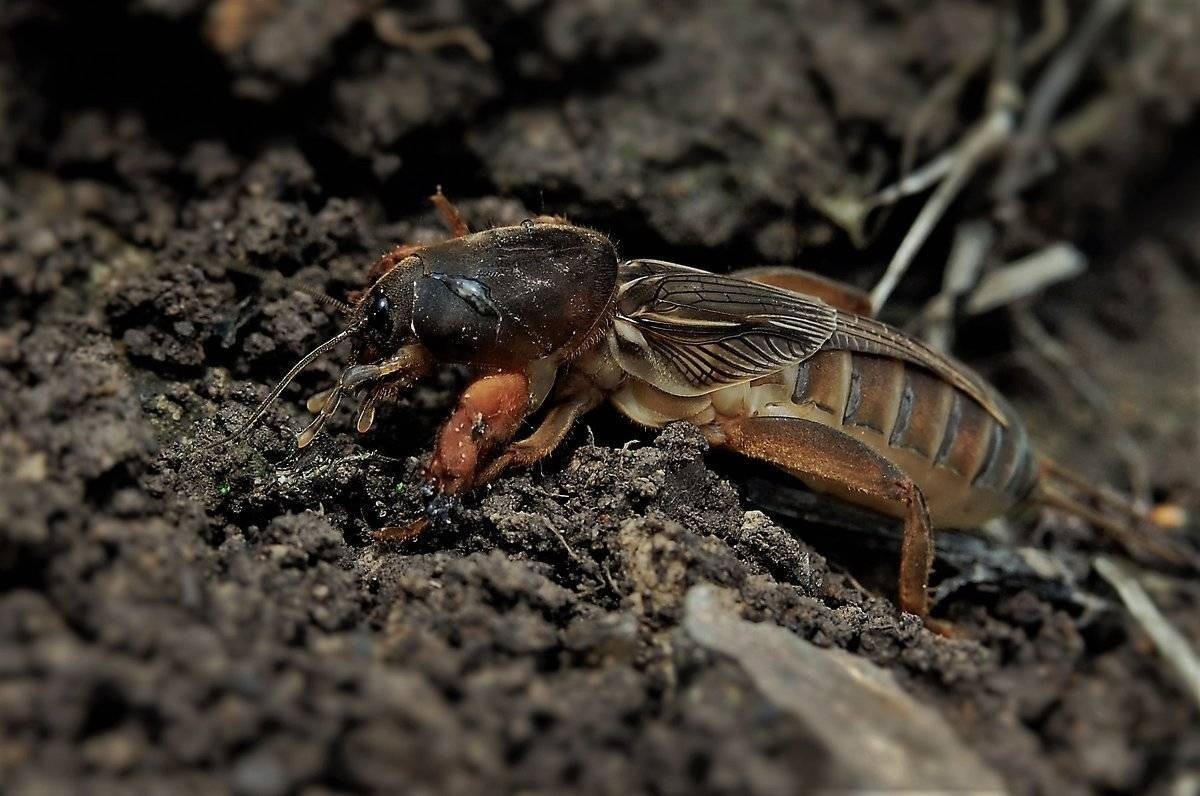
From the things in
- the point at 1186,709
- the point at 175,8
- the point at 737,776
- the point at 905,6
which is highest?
the point at 905,6

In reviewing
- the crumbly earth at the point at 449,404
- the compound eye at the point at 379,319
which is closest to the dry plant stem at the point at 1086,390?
the crumbly earth at the point at 449,404

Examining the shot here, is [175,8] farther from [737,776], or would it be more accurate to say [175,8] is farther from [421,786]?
[737,776]

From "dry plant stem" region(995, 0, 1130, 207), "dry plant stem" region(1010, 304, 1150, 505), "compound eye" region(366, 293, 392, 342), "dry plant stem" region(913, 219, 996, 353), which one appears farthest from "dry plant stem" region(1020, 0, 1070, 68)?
"compound eye" region(366, 293, 392, 342)

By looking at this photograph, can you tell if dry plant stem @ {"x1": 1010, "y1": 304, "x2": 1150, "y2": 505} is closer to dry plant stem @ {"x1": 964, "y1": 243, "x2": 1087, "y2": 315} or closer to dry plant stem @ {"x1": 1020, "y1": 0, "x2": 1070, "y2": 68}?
dry plant stem @ {"x1": 964, "y1": 243, "x2": 1087, "y2": 315}

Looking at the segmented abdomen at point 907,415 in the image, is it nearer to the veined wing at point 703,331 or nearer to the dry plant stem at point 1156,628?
the veined wing at point 703,331

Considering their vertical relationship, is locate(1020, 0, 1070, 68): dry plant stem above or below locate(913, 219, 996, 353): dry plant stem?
above

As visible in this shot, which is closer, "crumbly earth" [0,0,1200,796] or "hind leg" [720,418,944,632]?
"crumbly earth" [0,0,1200,796]

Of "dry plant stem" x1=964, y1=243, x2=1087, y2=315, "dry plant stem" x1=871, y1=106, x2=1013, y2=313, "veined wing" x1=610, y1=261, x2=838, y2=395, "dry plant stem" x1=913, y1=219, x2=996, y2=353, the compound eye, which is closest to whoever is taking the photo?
the compound eye

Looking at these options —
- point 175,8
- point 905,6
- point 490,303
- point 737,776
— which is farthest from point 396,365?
point 905,6
